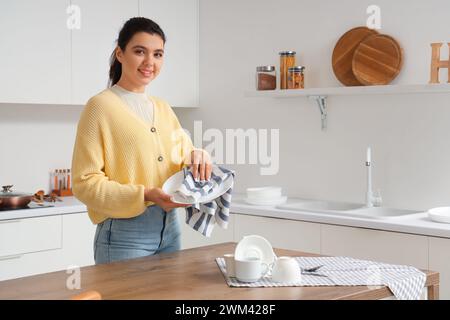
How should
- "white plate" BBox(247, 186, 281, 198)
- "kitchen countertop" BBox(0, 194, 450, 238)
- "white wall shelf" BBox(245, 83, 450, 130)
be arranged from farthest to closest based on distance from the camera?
"white plate" BBox(247, 186, 281, 198)
"white wall shelf" BBox(245, 83, 450, 130)
"kitchen countertop" BBox(0, 194, 450, 238)

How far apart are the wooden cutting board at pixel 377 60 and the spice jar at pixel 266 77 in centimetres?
54

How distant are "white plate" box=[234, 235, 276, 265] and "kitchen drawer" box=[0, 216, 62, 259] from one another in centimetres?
184

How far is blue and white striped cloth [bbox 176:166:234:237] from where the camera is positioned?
2.16m

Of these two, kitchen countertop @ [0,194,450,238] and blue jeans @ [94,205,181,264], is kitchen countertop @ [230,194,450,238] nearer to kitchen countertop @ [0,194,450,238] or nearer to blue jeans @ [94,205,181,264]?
kitchen countertop @ [0,194,450,238]

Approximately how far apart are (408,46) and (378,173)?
0.69 metres

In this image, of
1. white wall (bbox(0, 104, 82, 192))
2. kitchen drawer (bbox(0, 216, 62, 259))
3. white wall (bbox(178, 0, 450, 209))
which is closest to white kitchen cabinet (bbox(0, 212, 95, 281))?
kitchen drawer (bbox(0, 216, 62, 259))

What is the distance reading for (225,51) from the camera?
444cm

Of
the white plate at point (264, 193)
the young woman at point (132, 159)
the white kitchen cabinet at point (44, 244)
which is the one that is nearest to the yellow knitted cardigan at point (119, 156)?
the young woman at point (132, 159)

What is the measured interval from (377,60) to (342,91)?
9.9 inches

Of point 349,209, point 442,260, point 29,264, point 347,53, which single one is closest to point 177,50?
point 347,53

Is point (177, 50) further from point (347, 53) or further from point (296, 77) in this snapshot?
point (347, 53)

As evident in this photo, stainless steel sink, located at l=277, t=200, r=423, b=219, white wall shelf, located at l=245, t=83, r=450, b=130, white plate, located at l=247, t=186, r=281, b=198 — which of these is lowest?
stainless steel sink, located at l=277, t=200, r=423, b=219

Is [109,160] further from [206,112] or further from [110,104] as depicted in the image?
[206,112]

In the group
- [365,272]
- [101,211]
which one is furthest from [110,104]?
[365,272]
